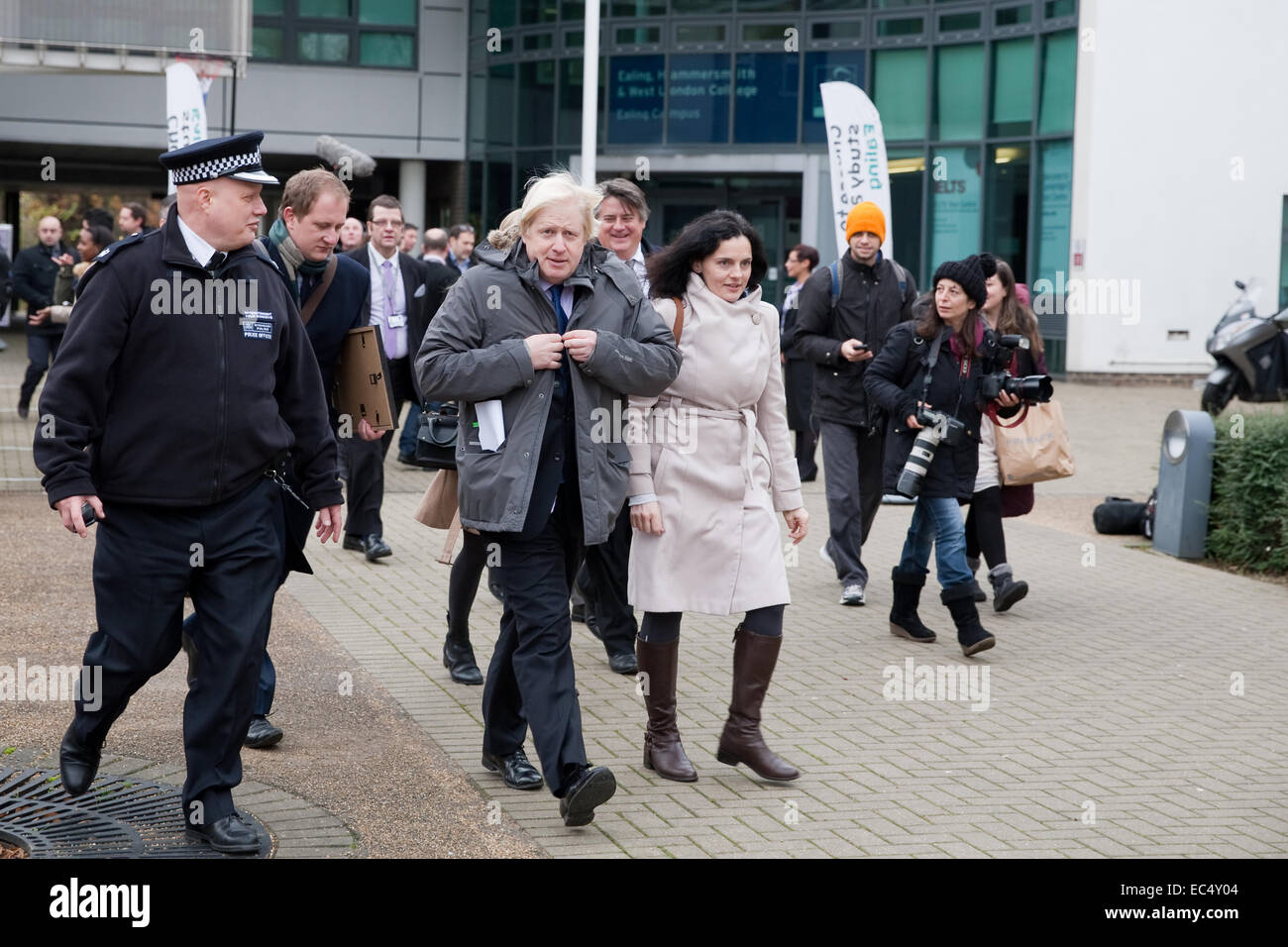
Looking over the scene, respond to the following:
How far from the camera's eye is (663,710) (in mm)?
5496

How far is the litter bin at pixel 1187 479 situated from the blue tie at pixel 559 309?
6.47 meters

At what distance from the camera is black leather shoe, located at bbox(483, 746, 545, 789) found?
5273 millimetres

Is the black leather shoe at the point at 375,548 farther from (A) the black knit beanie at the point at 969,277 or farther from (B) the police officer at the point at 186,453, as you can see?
(B) the police officer at the point at 186,453

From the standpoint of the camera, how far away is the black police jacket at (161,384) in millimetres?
4289

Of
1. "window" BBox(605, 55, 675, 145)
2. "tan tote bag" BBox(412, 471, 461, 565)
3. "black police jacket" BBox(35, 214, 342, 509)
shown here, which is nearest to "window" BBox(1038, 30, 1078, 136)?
"window" BBox(605, 55, 675, 145)

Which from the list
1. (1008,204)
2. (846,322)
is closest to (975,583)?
(846,322)

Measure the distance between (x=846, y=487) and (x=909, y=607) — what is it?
3.42ft

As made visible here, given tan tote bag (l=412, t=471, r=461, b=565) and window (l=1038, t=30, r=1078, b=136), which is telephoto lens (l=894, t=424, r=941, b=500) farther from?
window (l=1038, t=30, r=1078, b=136)

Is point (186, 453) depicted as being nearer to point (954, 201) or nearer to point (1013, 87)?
point (1013, 87)

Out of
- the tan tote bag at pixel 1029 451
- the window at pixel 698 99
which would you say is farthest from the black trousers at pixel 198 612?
the window at pixel 698 99

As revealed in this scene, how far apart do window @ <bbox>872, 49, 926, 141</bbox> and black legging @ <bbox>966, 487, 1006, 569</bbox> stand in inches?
738

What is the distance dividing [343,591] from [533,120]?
2208 centimetres
